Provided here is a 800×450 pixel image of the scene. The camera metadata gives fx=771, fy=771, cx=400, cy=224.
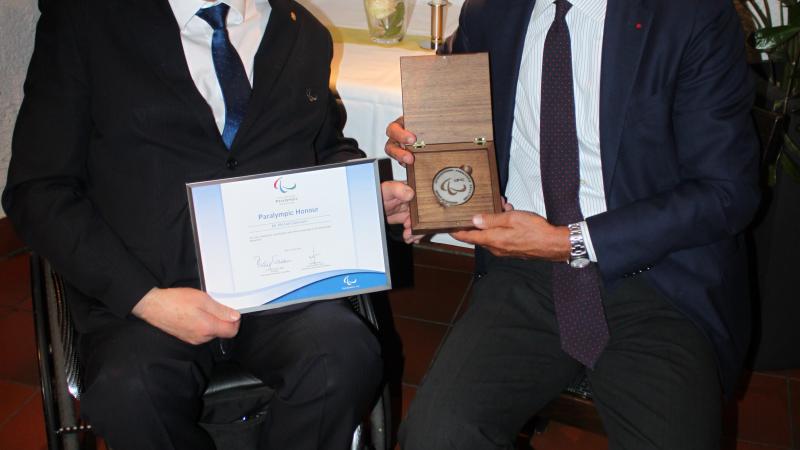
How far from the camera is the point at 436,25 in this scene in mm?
2674

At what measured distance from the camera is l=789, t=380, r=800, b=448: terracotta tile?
234 cm

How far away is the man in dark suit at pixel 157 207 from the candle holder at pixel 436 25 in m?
1.03

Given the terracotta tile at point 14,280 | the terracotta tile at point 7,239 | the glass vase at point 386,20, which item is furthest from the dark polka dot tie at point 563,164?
the terracotta tile at point 7,239

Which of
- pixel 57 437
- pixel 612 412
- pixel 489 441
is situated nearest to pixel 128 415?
pixel 57 437

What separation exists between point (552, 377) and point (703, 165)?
1.75 ft

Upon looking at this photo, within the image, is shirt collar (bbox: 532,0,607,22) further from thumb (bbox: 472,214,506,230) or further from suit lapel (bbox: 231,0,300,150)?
suit lapel (bbox: 231,0,300,150)

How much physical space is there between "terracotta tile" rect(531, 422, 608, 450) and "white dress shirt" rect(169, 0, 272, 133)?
1.34m

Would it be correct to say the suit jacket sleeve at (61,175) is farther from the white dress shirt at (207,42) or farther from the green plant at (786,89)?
the green plant at (786,89)

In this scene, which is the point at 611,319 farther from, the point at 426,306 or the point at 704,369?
the point at 426,306

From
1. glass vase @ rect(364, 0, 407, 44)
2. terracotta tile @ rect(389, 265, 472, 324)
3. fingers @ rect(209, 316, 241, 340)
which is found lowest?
terracotta tile @ rect(389, 265, 472, 324)

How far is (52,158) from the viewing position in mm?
1579

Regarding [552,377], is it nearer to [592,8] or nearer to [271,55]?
[592,8]

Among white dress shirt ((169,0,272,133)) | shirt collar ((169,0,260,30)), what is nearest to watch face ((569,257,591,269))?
white dress shirt ((169,0,272,133))

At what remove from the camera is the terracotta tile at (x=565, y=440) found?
90.7 inches
